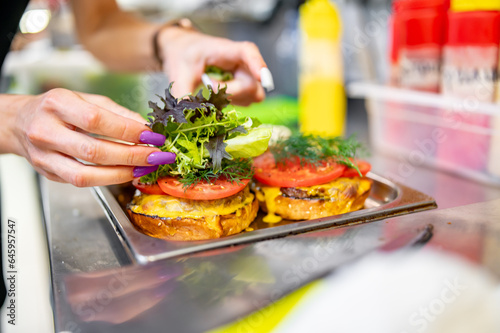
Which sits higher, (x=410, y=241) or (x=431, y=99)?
(x=431, y=99)

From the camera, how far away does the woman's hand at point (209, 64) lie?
1545mm

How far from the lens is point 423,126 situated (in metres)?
1.71

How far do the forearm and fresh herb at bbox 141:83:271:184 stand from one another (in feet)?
3.50

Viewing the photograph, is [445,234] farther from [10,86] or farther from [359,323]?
[10,86]

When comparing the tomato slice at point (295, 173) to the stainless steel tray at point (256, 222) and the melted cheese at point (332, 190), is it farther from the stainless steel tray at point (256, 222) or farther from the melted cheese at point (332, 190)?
the stainless steel tray at point (256, 222)

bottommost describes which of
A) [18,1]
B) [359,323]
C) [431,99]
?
[359,323]

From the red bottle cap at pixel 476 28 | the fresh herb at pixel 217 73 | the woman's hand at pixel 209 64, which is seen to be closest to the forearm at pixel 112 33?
the woman's hand at pixel 209 64

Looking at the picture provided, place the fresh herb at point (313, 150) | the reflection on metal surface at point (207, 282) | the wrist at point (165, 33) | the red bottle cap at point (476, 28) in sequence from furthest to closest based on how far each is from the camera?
the wrist at point (165, 33) < the red bottle cap at point (476, 28) < the fresh herb at point (313, 150) < the reflection on metal surface at point (207, 282)

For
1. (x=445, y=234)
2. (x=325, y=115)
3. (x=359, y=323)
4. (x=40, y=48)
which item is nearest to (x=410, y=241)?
(x=445, y=234)

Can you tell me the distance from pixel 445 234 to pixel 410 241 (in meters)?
0.10

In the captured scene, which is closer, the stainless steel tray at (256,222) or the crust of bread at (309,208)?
the stainless steel tray at (256,222)

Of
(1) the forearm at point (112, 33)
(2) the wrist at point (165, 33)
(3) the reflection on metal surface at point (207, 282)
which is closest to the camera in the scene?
(3) the reflection on metal surface at point (207, 282)

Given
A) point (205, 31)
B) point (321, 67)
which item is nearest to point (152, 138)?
point (321, 67)

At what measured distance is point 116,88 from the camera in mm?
3822
